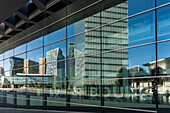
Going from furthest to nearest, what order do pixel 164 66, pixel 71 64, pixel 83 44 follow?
pixel 83 44
pixel 71 64
pixel 164 66

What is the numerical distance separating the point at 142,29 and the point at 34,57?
11342 mm

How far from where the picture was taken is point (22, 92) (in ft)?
70.5

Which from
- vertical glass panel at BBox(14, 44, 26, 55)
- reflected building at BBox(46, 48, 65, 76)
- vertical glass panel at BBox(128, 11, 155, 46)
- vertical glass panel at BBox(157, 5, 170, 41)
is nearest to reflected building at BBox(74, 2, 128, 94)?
vertical glass panel at BBox(128, 11, 155, 46)

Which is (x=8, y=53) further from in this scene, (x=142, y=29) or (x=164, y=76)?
(x=164, y=76)

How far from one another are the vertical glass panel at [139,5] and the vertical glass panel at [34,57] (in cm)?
926

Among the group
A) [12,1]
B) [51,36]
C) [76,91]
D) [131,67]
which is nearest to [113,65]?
[131,67]

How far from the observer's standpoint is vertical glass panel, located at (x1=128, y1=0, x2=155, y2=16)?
12.8 meters

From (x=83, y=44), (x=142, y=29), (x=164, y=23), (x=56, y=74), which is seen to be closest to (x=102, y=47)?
(x=83, y=44)

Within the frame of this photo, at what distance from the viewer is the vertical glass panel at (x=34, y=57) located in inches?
772

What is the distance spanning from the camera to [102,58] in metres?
14.9

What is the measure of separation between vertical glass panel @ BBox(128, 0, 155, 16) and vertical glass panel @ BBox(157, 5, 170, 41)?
0.80 metres

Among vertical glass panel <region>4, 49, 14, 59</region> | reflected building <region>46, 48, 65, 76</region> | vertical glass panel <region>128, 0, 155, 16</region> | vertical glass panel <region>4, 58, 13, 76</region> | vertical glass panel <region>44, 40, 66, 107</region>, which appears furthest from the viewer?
vertical glass panel <region>4, 58, 13, 76</region>

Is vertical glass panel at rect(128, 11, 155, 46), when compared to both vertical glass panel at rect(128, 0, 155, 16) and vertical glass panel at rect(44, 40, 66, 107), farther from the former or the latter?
vertical glass panel at rect(44, 40, 66, 107)

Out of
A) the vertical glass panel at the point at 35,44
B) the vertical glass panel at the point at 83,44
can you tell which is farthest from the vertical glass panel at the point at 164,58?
the vertical glass panel at the point at 35,44
